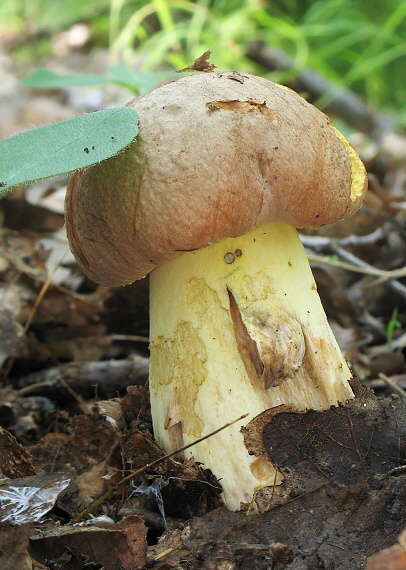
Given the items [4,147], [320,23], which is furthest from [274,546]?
[320,23]

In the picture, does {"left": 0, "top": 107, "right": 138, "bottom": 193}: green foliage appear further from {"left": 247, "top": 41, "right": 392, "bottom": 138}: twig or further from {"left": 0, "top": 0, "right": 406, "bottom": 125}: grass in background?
{"left": 247, "top": 41, "right": 392, "bottom": 138}: twig

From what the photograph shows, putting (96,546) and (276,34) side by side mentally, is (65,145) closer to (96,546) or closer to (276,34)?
(96,546)

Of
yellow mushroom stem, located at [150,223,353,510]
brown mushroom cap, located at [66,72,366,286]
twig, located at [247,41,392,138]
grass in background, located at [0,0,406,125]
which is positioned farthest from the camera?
twig, located at [247,41,392,138]

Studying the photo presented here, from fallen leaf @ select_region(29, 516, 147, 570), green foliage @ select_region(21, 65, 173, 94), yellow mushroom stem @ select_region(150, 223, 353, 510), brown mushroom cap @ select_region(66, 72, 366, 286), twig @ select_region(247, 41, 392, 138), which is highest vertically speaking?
twig @ select_region(247, 41, 392, 138)

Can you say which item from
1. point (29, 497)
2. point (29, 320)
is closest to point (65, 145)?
point (29, 497)

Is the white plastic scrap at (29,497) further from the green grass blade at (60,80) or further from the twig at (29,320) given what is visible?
the green grass blade at (60,80)

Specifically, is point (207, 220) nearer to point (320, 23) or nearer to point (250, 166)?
point (250, 166)

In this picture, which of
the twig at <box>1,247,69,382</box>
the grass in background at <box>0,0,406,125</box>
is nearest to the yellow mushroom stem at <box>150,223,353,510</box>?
the twig at <box>1,247,69,382</box>
